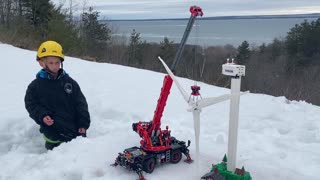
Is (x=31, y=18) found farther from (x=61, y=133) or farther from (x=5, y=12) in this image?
(x=61, y=133)

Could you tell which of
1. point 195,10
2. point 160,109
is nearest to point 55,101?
point 160,109

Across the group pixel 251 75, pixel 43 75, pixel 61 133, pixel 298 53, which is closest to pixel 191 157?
pixel 61 133

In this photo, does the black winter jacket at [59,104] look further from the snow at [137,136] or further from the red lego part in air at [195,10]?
the red lego part in air at [195,10]

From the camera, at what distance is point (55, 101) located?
4.82 meters

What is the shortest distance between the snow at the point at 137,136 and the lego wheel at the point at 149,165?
2.2 inches

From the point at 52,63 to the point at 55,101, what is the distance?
497 millimetres

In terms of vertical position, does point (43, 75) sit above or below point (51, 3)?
below

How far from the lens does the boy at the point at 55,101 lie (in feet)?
15.2

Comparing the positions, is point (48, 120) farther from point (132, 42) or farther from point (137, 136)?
point (132, 42)

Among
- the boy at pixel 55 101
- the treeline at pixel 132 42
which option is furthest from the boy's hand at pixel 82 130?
the treeline at pixel 132 42

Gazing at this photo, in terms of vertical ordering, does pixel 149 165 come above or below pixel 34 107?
below

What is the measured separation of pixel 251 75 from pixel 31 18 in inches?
679

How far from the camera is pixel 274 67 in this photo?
31812mm

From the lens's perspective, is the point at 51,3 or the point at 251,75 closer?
the point at 251,75
